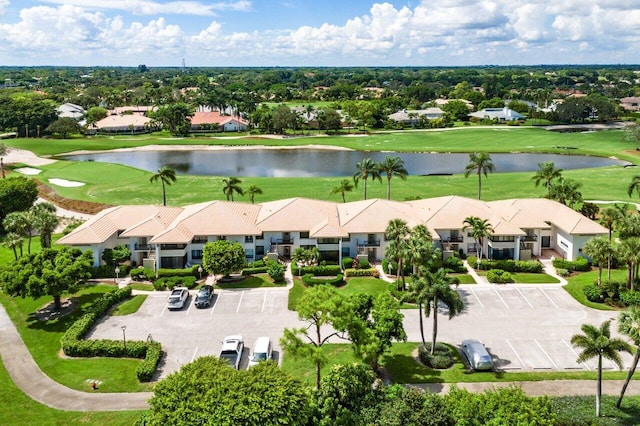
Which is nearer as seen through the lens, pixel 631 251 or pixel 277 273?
pixel 631 251

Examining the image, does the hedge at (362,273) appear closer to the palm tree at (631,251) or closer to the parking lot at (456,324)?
the parking lot at (456,324)

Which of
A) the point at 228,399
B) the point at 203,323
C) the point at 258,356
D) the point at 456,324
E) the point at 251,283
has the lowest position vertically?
the point at 203,323

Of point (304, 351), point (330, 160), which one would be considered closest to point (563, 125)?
point (330, 160)

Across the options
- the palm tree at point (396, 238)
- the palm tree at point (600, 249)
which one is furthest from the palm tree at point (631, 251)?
the palm tree at point (396, 238)

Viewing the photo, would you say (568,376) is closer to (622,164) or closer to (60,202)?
(60,202)

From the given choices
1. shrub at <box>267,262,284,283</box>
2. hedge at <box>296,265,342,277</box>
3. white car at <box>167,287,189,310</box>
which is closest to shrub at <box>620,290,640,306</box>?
hedge at <box>296,265,342,277</box>

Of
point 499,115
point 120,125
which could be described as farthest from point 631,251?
point 120,125

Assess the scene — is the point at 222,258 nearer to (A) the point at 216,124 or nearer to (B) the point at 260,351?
(B) the point at 260,351
